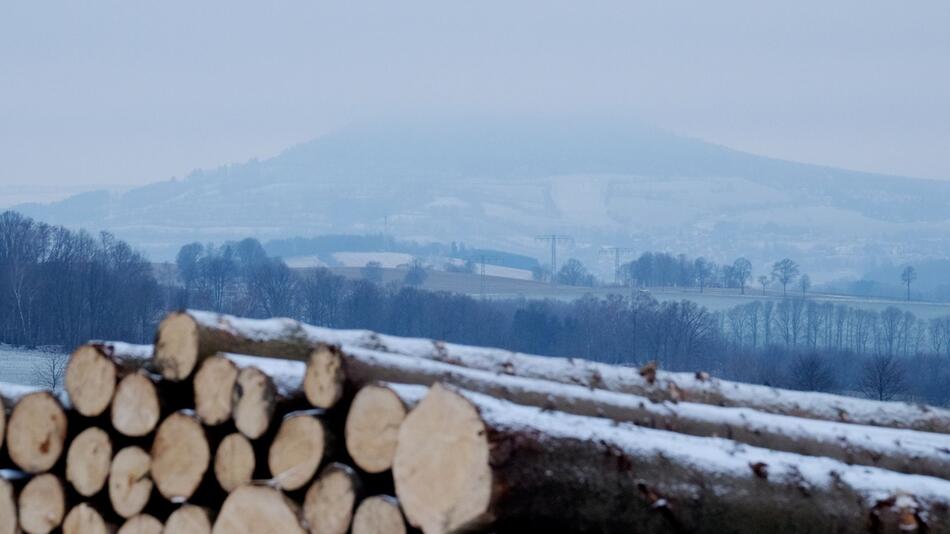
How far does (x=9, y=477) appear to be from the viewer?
22.8 feet

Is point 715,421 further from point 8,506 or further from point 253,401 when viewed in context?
point 8,506

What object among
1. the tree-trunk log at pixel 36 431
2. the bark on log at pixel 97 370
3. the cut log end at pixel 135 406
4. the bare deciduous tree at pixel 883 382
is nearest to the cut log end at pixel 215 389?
the cut log end at pixel 135 406

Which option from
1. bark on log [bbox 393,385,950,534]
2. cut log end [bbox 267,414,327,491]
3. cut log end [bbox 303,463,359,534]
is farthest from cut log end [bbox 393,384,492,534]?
cut log end [bbox 267,414,327,491]

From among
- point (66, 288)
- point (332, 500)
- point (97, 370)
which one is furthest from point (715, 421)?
point (66, 288)

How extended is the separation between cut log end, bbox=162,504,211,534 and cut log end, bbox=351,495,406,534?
99 cm

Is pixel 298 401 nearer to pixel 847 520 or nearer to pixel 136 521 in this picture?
pixel 136 521

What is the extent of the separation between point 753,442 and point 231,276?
97861mm

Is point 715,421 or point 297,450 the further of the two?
point 715,421

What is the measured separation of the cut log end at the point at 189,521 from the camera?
20.1 feet

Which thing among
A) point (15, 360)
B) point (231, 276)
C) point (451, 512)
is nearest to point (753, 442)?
point (451, 512)

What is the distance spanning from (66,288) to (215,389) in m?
78.0

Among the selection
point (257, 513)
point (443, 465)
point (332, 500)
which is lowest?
point (257, 513)

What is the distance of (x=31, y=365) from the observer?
67875 mm

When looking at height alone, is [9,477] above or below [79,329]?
above
